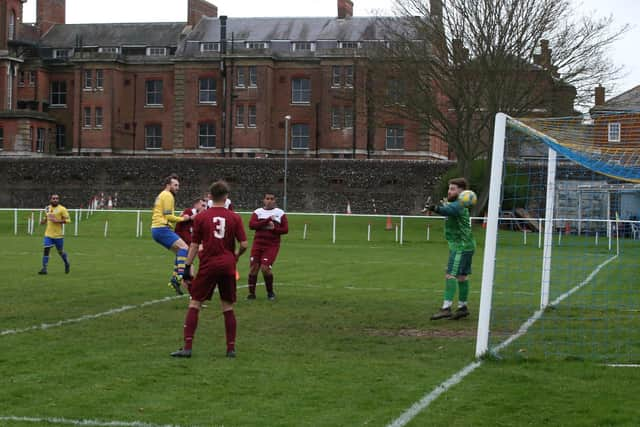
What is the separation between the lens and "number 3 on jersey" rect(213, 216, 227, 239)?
34.6ft

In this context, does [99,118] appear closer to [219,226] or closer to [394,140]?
[394,140]

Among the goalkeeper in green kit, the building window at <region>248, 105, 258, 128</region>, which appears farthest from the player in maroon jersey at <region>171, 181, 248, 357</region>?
the building window at <region>248, 105, 258, 128</region>

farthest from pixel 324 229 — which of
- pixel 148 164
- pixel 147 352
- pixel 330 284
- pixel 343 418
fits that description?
pixel 343 418

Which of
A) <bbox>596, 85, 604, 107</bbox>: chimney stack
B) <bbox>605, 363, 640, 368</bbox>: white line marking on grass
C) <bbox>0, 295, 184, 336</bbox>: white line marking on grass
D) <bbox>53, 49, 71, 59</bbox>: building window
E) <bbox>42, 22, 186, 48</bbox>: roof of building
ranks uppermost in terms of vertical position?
<bbox>42, 22, 186, 48</bbox>: roof of building

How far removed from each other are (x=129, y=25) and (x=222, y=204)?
75.7 m

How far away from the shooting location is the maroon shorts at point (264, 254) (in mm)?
16656

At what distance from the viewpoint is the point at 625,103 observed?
1980 inches

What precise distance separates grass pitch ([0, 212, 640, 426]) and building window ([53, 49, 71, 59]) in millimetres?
66072

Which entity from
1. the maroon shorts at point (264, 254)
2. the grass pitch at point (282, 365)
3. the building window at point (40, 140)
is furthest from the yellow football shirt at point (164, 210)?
the building window at point (40, 140)

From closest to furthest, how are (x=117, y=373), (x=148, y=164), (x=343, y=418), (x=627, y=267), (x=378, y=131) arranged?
(x=343, y=418), (x=117, y=373), (x=627, y=267), (x=148, y=164), (x=378, y=131)

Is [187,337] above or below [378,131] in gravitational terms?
below

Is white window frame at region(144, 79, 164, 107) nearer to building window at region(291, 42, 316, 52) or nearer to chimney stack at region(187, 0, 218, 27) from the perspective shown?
chimney stack at region(187, 0, 218, 27)

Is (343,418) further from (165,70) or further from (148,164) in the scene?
(165,70)

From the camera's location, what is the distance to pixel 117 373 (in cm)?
946
